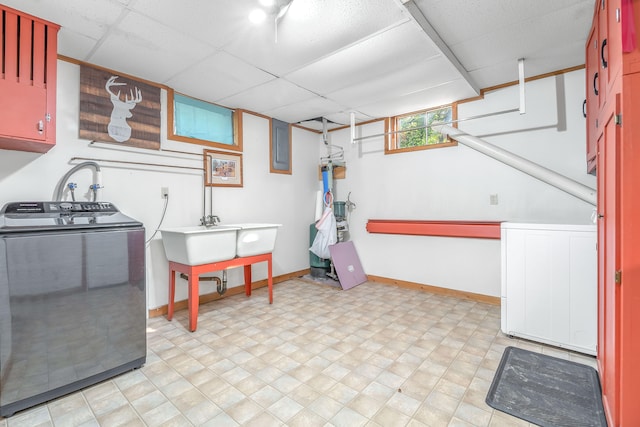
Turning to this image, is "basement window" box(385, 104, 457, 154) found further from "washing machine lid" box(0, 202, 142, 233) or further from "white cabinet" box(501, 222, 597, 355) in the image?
"washing machine lid" box(0, 202, 142, 233)

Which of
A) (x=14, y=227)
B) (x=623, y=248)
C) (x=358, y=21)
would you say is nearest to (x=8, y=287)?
(x=14, y=227)

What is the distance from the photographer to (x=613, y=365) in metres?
1.40

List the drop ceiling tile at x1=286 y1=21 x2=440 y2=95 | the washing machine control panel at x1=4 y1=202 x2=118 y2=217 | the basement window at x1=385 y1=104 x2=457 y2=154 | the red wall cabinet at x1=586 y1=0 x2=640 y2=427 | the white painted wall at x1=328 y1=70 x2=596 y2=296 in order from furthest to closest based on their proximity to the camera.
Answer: the basement window at x1=385 y1=104 x2=457 y2=154 → the white painted wall at x1=328 y1=70 x2=596 y2=296 → the drop ceiling tile at x1=286 y1=21 x2=440 y2=95 → the washing machine control panel at x1=4 y1=202 x2=118 y2=217 → the red wall cabinet at x1=586 y1=0 x2=640 y2=427

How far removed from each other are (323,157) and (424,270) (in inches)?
100

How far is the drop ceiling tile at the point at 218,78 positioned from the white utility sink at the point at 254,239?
156 cm

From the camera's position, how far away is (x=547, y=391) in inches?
72.7

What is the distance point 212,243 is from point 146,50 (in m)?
1.79

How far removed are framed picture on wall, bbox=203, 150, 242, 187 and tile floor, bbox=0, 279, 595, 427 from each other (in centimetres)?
159

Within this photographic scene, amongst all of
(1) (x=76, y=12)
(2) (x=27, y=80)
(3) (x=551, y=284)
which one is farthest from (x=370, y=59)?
(2) (x=27, y=80)

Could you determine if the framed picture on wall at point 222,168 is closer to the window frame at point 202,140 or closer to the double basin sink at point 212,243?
the window frame at point 202,140

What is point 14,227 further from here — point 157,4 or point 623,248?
point 623,248

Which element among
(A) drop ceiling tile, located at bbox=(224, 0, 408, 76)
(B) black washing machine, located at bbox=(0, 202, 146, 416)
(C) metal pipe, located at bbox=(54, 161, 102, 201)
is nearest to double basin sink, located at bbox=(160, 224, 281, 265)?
(B) black washing machine, located at bbox=(0, 202, 146, 416)

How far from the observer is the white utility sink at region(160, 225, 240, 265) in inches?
108

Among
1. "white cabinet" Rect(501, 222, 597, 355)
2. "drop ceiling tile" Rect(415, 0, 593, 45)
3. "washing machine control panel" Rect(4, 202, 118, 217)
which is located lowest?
"white cabinet" Rect(501, 222, 597, 355)
